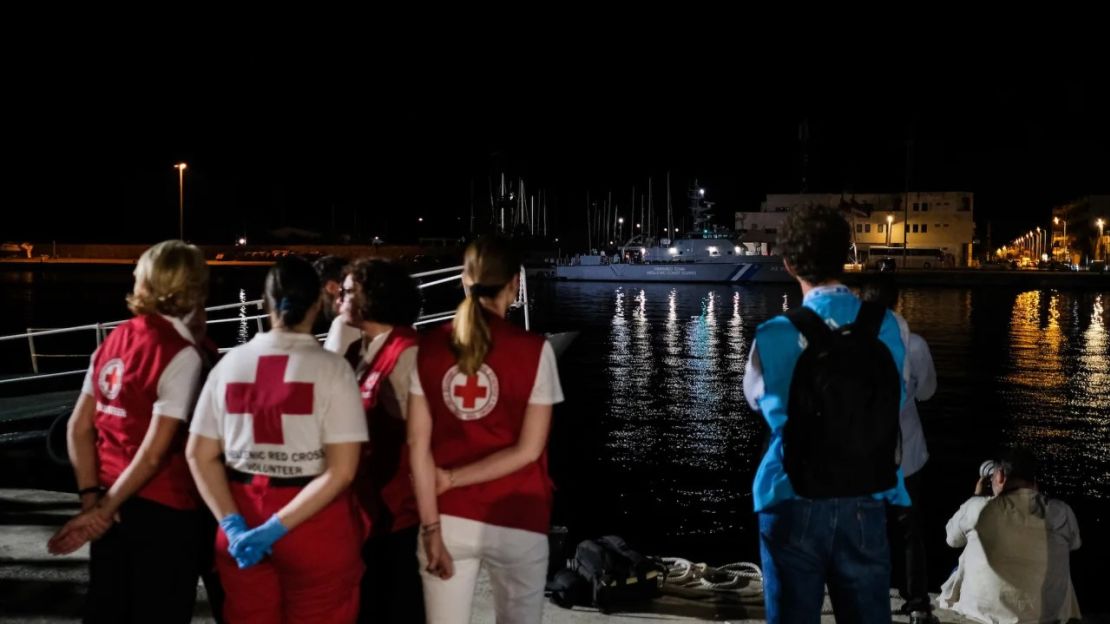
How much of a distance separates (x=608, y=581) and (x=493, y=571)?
1.82 metres

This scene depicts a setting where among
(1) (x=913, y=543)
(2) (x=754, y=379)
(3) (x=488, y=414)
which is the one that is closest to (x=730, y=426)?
→ (1) (x=913, y=543)

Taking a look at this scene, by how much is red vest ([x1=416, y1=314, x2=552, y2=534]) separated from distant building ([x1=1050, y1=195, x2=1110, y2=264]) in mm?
121361

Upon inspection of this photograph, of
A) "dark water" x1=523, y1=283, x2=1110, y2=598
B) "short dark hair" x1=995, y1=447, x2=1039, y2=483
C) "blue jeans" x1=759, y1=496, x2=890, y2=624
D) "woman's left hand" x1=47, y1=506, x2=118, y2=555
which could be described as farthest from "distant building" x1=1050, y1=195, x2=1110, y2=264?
"woman's left hand" x1=47, y1=506, x2=118, y2=555

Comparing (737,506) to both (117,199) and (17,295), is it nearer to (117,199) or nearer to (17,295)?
(17,295)

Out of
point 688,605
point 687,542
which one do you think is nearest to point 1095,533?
point 687,542

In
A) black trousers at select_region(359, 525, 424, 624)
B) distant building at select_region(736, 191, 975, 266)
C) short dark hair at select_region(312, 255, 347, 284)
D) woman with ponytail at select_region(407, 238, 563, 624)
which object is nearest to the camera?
woman with ponytail at select_region(407, 238, 563, 624)

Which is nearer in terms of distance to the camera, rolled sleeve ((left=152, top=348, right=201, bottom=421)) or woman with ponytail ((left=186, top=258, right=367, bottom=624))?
woman with ponytail ((left=186, top=258, right=367, bottom=624))

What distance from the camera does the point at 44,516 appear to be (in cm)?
628

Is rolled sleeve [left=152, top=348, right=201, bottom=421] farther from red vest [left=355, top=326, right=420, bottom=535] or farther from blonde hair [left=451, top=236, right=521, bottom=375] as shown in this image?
blonde hair [left=451, top=236, right=521, bottom=375]

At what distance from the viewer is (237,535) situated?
3.07 meters

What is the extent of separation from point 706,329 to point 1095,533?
27.4 meters

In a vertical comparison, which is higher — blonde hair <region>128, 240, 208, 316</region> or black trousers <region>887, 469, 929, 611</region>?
blonde hair <region>128, 240, 208, 316</region>

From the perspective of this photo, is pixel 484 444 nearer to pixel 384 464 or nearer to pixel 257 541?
pixel 384 464

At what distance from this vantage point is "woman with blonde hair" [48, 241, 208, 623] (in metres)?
3.27
